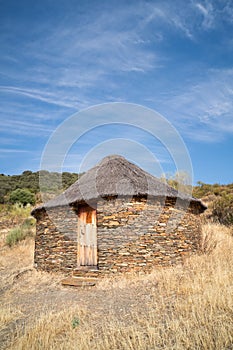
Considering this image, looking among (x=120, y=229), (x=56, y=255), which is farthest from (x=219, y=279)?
(x=56, y=255)

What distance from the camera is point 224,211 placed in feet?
64.0

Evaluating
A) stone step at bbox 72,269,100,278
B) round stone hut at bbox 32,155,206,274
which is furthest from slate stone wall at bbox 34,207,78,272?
stone step at bbox 72,269,100,278

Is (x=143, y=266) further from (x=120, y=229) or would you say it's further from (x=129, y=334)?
(x=129, y=334)

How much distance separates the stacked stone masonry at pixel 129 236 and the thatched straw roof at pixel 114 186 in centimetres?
28

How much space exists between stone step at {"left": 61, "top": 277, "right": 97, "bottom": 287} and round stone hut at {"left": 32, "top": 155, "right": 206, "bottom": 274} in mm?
445

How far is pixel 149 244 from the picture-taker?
9547mm

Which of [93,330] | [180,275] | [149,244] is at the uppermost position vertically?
[149,244]

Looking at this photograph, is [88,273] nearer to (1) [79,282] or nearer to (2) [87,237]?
(1) [79,282]

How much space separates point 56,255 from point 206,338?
7387mm

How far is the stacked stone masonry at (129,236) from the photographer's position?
9.42 metres

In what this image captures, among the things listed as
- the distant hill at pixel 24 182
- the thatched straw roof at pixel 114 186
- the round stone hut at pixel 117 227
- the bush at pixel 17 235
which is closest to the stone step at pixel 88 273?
the round stone hut at pixel 117 227

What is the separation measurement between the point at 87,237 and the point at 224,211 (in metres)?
12.6

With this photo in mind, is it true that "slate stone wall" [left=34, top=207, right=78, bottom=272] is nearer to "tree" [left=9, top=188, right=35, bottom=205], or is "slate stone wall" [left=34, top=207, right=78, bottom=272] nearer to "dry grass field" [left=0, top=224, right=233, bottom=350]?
"dry grass field" [left=0, top=224, right=233, bottom=350]

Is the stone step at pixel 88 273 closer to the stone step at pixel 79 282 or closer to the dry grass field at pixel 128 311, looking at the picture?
the stone step at pixel 79 282
